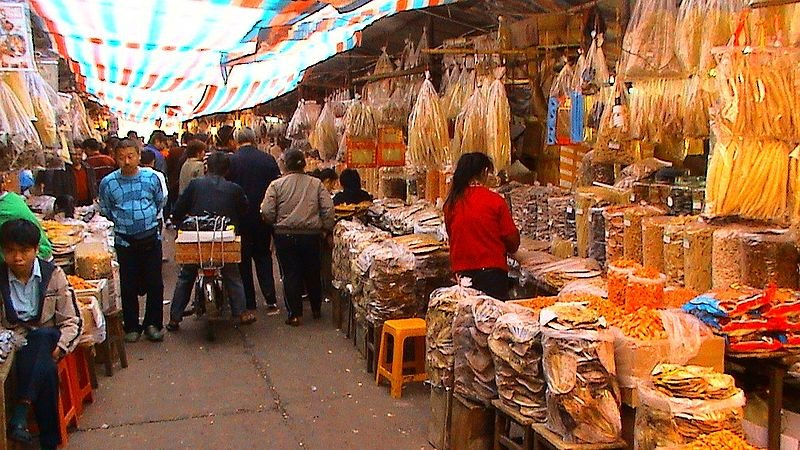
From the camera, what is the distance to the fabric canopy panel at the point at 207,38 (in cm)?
652

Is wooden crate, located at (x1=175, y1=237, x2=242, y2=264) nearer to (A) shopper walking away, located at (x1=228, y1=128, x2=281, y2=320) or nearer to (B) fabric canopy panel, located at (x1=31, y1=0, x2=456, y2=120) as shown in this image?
(A) shopper walking away, located at (x1=228, y1=128, x2=281, y2=320)

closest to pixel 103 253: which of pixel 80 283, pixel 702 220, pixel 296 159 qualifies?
pixel 80 283

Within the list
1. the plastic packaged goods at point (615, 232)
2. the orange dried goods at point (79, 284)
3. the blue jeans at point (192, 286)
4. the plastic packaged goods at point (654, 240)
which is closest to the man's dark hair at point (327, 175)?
the blue jeans at point (192, 286)

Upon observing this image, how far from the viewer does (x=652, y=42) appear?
418cm

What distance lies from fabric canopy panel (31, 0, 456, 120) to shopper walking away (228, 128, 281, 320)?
120 centimetres

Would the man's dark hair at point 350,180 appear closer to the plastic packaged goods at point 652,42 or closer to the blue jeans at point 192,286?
the blue jeans at point 192,286

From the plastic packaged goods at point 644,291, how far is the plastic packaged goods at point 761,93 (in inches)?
27.5

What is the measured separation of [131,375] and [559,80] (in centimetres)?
372

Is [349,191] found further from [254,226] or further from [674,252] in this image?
[674,252]

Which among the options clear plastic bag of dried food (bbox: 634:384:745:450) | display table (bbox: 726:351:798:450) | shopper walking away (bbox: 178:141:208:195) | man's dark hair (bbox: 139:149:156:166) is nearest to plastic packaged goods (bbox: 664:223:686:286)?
display table (bbox: 726:351:798:450)

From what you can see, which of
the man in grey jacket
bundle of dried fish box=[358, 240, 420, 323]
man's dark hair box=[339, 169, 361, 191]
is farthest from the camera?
man's dark hair box=[339, 169, 361, 191]

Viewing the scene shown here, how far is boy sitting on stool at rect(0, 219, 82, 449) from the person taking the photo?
412 centimetres

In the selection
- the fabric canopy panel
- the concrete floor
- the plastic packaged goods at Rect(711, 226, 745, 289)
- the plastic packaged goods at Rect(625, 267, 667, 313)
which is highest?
the fabric canopy panel

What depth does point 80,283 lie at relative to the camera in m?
5.41
